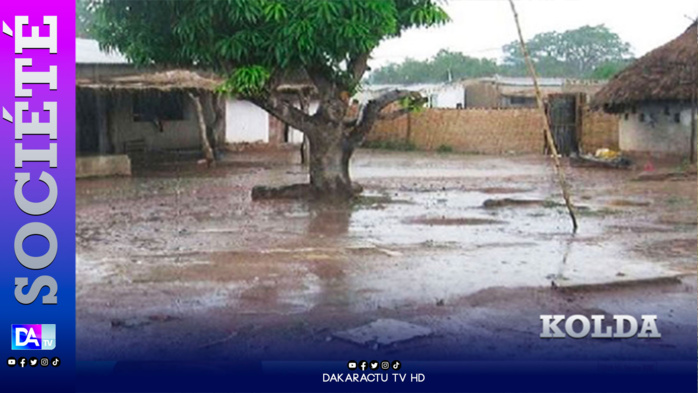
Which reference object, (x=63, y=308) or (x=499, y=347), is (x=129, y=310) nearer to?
(x=63, y=308)

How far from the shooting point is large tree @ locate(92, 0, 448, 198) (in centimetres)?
797

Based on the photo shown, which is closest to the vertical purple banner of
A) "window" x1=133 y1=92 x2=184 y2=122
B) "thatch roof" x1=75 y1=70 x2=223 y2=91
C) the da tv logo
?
the da tv logo

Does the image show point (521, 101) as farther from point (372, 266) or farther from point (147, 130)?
point (372, 266)

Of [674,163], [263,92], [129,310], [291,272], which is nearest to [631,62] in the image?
[674,163]

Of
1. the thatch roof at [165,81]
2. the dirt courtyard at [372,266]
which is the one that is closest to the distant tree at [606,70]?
the dirt courtyard at [372,266]

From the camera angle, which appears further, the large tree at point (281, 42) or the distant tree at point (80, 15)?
the large tree at point (281, 42)

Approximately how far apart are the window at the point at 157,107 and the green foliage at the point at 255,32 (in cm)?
801

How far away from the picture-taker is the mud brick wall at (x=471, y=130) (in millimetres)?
21703

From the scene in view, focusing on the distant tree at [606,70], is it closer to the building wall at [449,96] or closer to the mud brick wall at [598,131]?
the mud brick wall at [598,131]

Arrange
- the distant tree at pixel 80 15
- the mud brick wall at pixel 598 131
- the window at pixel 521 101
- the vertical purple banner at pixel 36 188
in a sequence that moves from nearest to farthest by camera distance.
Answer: the vertical purple banner at pixel 36 188 < the distant tree at pixel 80 15 < the mud brick wall at pixel 598 131 < the window at pixel 521 101

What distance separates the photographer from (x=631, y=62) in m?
17.8

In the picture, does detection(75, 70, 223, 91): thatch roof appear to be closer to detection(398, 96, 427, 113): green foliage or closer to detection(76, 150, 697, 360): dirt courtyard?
detection(76, 150, 697, 360): dirt courtyard

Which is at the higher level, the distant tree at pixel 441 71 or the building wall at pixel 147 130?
the distant tree at pixel 441 71

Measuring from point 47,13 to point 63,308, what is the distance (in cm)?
91
